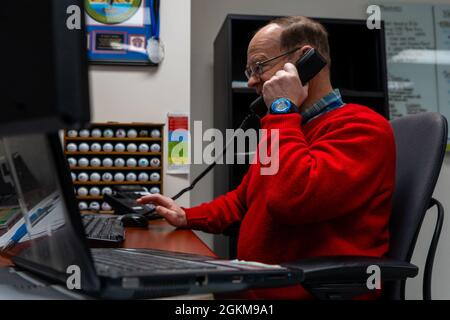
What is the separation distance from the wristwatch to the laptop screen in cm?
53

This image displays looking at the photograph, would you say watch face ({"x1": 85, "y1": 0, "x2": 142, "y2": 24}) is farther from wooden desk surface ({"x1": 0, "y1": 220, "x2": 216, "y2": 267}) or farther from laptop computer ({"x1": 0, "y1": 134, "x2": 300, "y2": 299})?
laptop computer ({"x1": 0, "y1": 134, "x2": 300, "y2": 299})

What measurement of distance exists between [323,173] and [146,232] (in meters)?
0.50

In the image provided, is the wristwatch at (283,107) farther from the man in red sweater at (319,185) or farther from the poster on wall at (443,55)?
the poster on wall at (443,55)

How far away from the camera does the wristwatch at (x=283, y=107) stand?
0.95 metres

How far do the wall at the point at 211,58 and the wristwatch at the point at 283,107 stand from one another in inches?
53.4

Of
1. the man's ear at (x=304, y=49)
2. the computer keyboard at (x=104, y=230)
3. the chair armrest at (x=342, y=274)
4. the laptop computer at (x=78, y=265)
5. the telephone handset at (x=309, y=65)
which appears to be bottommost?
the chair armrest at (x=342, y=274)

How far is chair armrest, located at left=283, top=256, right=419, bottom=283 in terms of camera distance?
641 mm

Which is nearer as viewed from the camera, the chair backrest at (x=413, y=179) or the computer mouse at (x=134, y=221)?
the chair backrest at (x=413, y=179)

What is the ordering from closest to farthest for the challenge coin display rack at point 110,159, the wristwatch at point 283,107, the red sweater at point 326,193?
the red sweater at point 326,193, the wristwatch at point 283,107, the challenge coin display rack at point 110,159

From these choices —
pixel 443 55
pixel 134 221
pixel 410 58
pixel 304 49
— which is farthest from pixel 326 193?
pixel 443 55

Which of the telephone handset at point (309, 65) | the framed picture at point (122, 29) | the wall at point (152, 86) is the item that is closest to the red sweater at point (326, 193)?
the telephone handset at point (309, 65)

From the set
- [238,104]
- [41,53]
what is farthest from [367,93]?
[41,53]

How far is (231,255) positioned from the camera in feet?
6.35
